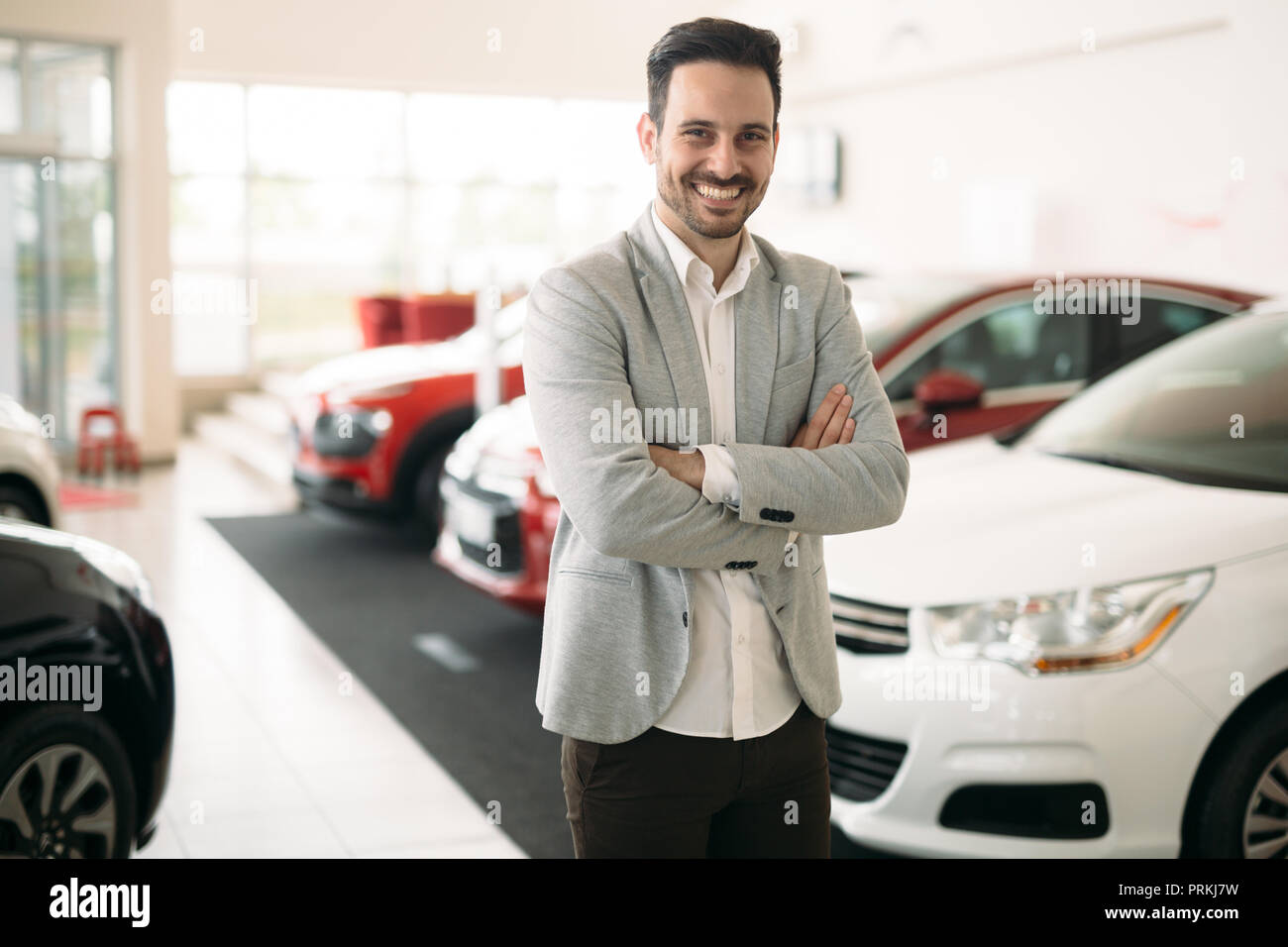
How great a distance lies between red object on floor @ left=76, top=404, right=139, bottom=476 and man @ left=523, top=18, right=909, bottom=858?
28.4 feet

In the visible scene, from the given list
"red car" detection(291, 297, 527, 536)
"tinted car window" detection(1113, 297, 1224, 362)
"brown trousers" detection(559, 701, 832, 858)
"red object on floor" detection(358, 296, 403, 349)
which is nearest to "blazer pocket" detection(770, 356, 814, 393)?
"brown trousers" detection(559, 701, 832, 858)

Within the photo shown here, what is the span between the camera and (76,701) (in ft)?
8.41

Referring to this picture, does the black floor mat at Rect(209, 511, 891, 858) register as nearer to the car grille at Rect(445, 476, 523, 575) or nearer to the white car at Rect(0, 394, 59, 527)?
the car grille at Rect(445, 476, 523, 575)

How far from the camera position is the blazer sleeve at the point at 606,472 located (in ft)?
5.67

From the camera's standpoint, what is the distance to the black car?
244 centimetres

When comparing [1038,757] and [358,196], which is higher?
[358,196]

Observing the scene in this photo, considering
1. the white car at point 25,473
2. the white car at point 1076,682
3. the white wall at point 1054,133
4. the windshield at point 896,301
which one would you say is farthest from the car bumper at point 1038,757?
the white wall at point 1054,133

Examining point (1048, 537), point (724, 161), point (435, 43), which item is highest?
point (435, 43)

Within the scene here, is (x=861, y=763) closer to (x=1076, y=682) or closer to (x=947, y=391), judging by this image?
(x=1076, y=682)

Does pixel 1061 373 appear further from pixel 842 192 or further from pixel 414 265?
pixel 414 265

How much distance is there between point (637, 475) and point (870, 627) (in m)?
1.23

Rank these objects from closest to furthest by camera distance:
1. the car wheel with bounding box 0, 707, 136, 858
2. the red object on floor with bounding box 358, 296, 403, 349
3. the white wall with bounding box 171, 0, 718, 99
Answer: the car wheel with bounding box 0, 707, 136, 858 < the red object on floor with bounding box 358, 296, 403, 349 < the white wall with bounding box 171, 0, 718, 99

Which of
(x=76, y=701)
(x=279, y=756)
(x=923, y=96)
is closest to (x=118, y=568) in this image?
(x=76, y=701)
